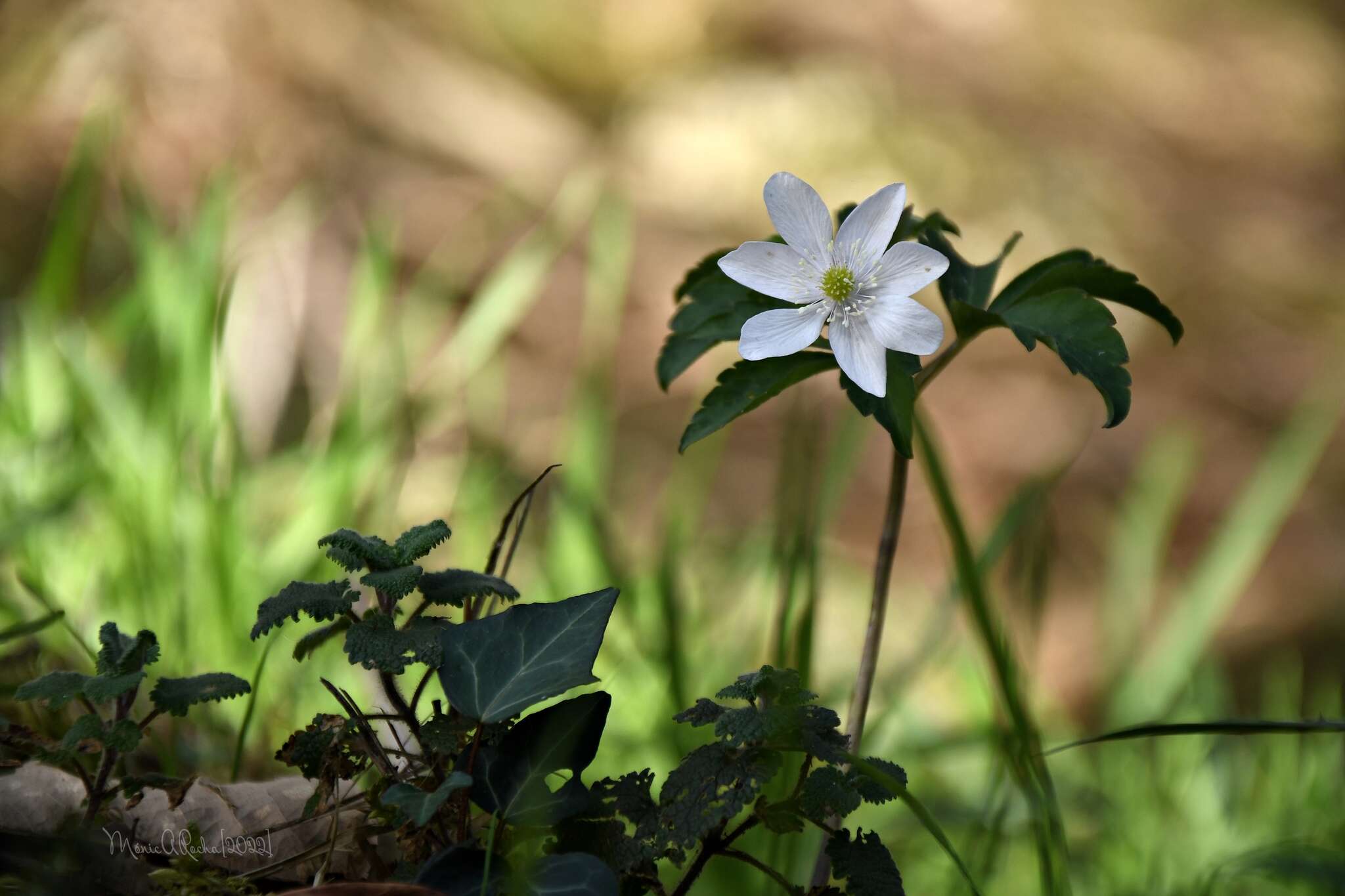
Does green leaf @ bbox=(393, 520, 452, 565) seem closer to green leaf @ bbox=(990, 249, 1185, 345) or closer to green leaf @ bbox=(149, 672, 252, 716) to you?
green leaf @ bbox=(149, 672, 252, 716)

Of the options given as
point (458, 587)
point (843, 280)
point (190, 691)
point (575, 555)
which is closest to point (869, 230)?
point (843, 280)

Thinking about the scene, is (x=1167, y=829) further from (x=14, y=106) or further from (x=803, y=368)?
(x=14, y=106)

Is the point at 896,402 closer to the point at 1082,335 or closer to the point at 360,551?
the point at 1082,335

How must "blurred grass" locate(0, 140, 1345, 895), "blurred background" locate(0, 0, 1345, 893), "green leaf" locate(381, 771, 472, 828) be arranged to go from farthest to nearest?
"blurred background" locate(0, 0, 1345, 893)
"blurred grass" locate(0, 140, 1345, 895)
"green leaf" locate(381, 771, 472, 828)

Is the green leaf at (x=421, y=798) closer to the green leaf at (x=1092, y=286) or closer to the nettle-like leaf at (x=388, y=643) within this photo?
the nettle-like leaf at (x=388, y=643)

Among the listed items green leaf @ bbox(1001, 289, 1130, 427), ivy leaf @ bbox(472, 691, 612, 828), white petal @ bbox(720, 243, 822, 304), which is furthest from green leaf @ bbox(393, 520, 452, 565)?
green leaf @ bbox(1001, 289, 1130, 427)

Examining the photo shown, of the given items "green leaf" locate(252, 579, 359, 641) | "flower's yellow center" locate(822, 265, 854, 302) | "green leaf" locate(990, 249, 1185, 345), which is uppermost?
"green leaf" locate(990, 249, 1185, 345)
